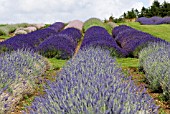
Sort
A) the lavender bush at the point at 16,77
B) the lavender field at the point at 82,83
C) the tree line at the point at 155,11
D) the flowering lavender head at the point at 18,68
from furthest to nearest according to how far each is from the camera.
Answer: the tree line at the point at 155,11, the flowering lavender head at the point at 18,68, the lavender bush at the point at 16,77, the lavender field at the point at 82,83

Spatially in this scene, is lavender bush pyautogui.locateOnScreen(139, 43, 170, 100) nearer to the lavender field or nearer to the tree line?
the lavender field

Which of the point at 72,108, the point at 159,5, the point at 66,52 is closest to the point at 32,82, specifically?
the point at 72,108

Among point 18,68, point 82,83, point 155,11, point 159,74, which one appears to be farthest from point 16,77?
point 155,11

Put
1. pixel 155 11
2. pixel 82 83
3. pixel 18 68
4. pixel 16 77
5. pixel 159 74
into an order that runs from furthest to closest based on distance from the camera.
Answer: pixel 155 11 < pixel 18 68 < pixel 159 74 < pixel 16 77 < pixel 82 83

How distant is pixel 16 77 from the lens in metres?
6.94

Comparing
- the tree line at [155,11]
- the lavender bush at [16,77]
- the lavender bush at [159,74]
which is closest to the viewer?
the lavender bush at [16,77]

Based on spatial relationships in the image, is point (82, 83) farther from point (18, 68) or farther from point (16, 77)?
point (18, 68)

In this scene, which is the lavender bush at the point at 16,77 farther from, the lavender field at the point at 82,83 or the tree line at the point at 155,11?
the tree line at the point at 155,11

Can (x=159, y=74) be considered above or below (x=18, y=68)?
below

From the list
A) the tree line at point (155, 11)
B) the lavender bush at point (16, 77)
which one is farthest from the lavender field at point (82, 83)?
the tree line at point (155, 11)

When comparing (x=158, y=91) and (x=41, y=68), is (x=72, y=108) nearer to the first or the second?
(x=158, y=91)

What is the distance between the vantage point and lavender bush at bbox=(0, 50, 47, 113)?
5.94 metres

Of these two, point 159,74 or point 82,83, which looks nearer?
point 82,83

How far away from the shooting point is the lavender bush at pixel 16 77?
594cm
